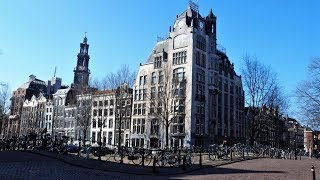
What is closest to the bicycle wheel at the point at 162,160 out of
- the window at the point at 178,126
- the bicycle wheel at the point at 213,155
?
the bicycle wheel at the point at 213,155

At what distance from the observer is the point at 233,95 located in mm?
72562

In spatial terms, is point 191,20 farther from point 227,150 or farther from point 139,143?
point 227,150

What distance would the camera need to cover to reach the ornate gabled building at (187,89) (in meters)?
58.5

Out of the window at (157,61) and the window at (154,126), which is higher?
the window at (157,61)

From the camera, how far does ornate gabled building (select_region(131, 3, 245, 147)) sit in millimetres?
58469

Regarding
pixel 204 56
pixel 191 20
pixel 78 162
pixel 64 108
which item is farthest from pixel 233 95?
pixel 78 162

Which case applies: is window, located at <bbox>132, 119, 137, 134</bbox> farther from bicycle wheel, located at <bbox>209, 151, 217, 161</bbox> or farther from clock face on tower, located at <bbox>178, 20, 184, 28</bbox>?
bicycle wheel, located at <bbox>209, 151, 217, 161</bbox>

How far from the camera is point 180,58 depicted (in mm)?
62188

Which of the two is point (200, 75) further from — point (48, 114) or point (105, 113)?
point (48, 114)

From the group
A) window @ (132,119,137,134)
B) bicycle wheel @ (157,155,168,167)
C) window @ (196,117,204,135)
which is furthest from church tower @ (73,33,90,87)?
bicycle wheel @ (157,155,168,167)

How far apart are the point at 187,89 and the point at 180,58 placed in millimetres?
6359

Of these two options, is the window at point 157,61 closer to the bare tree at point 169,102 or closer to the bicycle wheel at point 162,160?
the bare tree at point 169,102

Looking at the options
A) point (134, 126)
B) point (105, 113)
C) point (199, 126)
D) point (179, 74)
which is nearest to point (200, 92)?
point (179, 74)

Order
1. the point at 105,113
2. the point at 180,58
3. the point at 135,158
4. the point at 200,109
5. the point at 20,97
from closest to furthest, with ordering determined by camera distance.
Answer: the point at 135,158 → the point at 200,109 → the point at 180,58 → the point at 105,113 → the point at 20,97
